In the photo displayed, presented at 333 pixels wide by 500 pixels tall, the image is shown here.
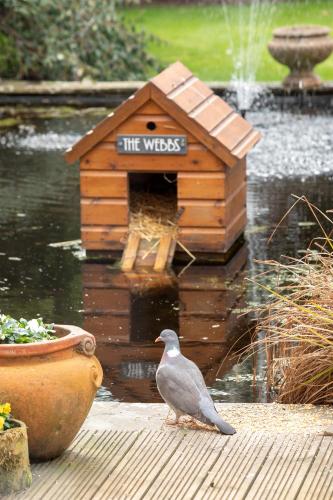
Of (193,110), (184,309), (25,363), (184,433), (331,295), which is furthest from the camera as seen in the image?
(193,110)

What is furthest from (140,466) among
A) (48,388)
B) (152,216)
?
(152,216)

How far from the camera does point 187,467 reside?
5754mm

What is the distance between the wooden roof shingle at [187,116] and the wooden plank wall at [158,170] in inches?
3.2

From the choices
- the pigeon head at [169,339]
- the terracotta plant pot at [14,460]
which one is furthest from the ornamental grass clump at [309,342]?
the terracotta plant pot at [14,460]

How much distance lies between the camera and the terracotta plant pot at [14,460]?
5320 mm

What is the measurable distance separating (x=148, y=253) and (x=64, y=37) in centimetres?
984

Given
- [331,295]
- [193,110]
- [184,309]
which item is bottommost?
[184,309]

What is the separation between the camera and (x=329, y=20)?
2764 cm

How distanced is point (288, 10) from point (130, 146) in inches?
750

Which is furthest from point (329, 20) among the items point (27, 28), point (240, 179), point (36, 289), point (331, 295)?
point (331, 295)

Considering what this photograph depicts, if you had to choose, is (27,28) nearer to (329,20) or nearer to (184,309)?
(329,20)

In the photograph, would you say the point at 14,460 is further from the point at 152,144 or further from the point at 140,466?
the point at 152,144

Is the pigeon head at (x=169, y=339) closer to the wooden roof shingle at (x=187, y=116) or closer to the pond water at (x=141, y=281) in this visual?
the pond water at (x=141, y=281)

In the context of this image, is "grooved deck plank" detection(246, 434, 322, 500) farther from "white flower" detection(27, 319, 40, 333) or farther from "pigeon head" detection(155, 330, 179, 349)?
"white flower" detection(27, 319, 40, 333)
